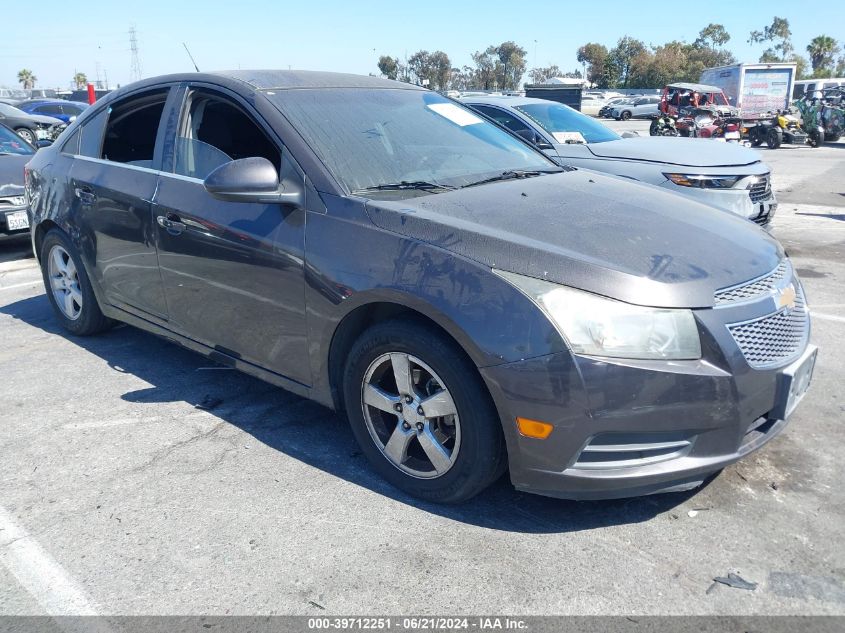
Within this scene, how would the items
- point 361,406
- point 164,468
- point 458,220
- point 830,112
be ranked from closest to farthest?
point 458,220 → point 361,406 → point 164,468 → point 830,112

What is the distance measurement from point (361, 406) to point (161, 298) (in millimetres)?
1638

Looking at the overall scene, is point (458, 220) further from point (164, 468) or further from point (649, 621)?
point (164, 468)

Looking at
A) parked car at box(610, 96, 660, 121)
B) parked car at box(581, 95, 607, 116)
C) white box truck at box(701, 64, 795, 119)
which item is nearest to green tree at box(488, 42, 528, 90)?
parked car at box(581, 95, 607, 116)

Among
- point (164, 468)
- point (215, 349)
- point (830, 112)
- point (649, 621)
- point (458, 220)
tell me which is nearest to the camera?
point (649, 621)

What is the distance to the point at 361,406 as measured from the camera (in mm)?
3170

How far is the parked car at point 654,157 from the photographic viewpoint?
22.7ft

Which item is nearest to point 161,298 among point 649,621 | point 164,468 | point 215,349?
point 215,349

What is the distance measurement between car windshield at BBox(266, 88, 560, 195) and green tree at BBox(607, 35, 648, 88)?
8415 cm

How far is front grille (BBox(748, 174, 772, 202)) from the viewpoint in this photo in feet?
23.0

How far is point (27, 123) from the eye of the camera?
17016mm

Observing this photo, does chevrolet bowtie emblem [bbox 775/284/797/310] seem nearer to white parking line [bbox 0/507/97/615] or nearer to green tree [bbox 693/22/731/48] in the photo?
white parking line [bbox 0/507/97/615]

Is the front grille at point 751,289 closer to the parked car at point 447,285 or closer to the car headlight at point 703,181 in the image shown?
the parked car at point 447,285

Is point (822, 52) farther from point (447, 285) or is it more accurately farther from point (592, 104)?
point (447, 285)

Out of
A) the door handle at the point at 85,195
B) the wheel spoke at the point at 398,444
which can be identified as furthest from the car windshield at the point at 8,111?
the wheel spoke at the point at 398,444
